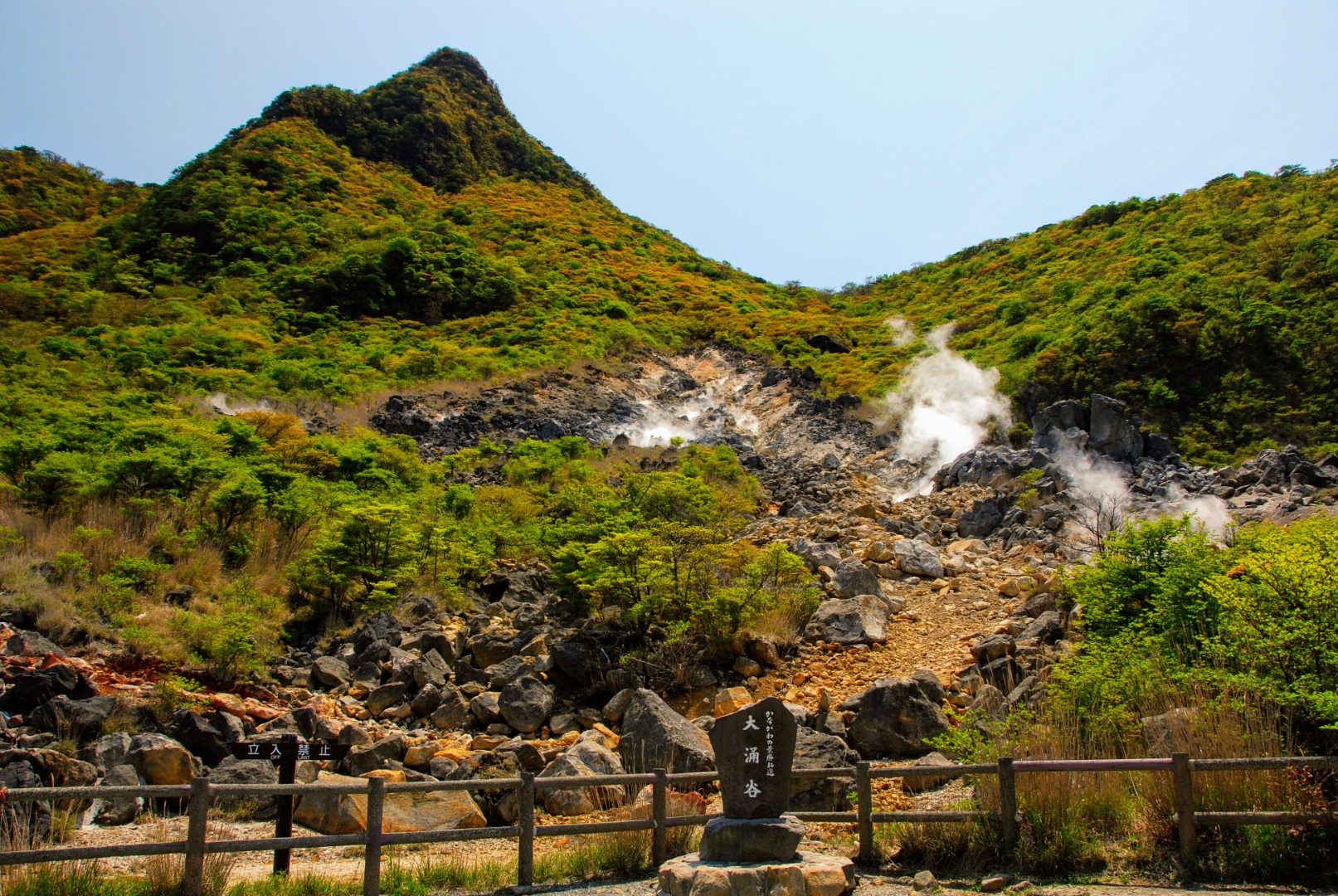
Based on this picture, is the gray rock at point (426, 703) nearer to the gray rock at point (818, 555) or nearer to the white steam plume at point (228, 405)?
the gray rock at point (818, 555)

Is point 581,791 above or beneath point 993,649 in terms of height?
beneath

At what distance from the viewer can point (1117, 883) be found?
6.47m

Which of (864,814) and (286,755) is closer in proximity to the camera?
(286,755)

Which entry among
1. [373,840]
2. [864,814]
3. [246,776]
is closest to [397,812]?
[246,776]

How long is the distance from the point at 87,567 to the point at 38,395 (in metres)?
12.3

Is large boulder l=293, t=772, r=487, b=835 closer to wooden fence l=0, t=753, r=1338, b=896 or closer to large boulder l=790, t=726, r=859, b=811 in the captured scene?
wooden fence l=0, t=753, r=1338, b=896

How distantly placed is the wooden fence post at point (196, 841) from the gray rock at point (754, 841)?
395 cm

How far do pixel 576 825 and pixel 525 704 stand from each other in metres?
4.16

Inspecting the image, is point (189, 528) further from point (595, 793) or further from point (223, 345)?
point (223, 345)

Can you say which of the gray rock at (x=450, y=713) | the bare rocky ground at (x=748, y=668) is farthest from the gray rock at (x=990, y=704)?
the gray rock at (x=450, y=713)

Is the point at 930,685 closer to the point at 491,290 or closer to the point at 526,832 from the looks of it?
the point at 526,832

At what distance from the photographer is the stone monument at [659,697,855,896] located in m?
6.16

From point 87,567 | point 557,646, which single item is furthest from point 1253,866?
point 87,567

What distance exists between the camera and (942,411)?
33.0 m
